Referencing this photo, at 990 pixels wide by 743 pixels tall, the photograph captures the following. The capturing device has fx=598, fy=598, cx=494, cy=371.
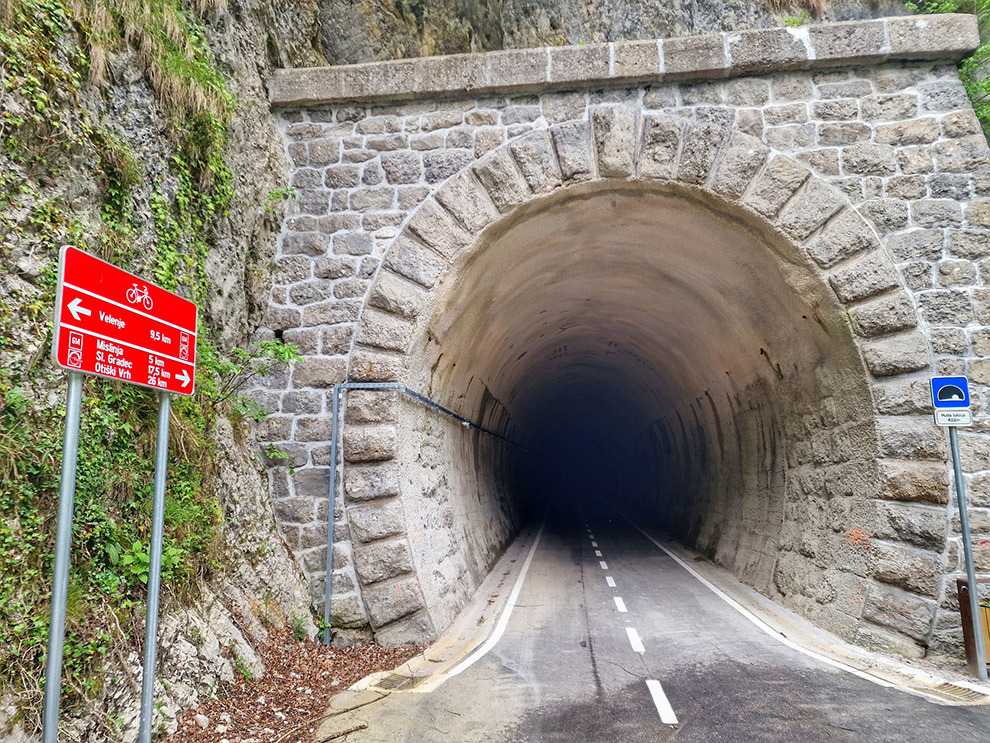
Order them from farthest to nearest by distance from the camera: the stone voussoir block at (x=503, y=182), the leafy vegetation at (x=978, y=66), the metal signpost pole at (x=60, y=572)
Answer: the leafy vegetation at (x=978, y=66), the stone voussoir block at (x=503, y=182), the metal signpost pole at (x=60, y=572)

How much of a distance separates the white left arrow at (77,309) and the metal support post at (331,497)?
12.4ft

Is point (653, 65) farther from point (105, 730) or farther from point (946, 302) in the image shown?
point (105, 730)

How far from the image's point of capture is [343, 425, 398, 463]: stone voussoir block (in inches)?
257

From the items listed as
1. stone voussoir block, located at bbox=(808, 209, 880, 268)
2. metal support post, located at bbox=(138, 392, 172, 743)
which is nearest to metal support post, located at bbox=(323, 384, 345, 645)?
Result: metal support post, located at bbox=(138, 392, 172, 743)

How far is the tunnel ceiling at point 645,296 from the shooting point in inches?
282

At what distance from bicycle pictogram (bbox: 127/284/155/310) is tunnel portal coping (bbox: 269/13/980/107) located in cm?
487

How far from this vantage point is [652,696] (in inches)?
191

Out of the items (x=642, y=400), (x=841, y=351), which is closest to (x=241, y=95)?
(x=841, y=351)

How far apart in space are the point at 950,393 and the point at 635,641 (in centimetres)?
398

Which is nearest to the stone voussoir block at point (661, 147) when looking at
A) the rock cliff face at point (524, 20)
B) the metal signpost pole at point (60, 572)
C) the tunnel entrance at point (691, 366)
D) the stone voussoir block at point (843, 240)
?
the tunnel entrance at point (691, 366)

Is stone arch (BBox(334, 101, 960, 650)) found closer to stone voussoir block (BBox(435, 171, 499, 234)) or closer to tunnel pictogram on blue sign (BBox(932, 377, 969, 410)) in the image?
stone voussoir block (BBox(435, 171, 499, 234))

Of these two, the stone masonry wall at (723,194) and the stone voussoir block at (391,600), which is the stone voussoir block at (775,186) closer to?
the stone masonry wall at (723,194)

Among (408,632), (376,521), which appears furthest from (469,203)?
(408,632)

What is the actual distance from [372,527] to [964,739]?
16.9 ft
